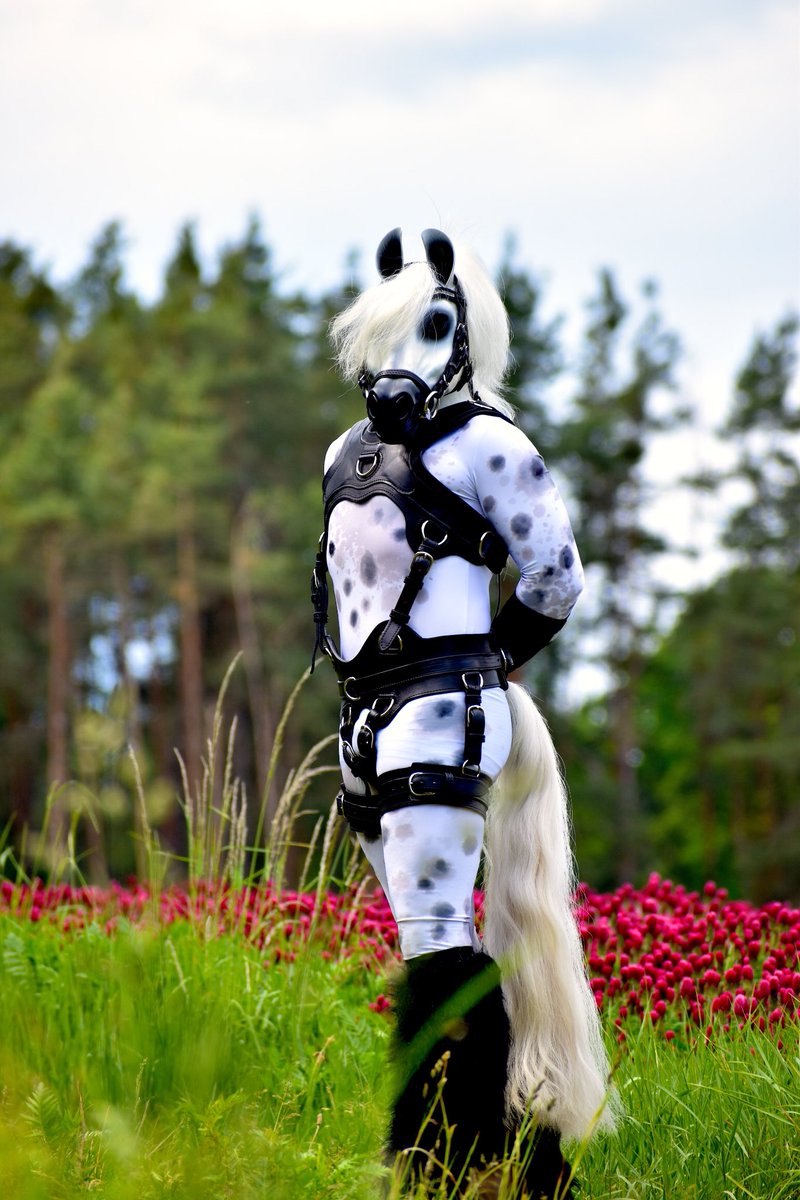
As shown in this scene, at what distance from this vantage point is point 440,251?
3924 mm

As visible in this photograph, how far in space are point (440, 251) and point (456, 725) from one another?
139 cm

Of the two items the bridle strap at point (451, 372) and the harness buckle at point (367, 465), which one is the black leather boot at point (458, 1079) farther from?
the bridle strap at point (451, 372)

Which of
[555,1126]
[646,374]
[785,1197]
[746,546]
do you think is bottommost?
[785,1197]

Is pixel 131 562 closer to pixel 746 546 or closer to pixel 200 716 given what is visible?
pixel 200 716

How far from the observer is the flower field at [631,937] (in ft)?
16.1

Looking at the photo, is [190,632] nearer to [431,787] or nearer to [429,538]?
[429,538]

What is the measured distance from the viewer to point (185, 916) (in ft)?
20.7

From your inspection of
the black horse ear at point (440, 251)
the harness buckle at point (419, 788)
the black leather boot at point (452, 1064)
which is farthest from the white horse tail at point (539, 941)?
the black horse ear at point (440, 251)

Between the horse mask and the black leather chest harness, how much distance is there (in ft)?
0.24

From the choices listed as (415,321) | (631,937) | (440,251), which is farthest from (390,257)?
(631,937)

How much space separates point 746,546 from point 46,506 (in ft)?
57.9

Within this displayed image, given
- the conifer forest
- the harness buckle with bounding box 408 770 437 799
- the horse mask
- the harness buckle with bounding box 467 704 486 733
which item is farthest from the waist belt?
the conifer forest

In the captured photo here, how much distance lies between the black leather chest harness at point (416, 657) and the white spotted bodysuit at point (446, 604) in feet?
0.09

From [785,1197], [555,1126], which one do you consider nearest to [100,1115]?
[555,1126]
